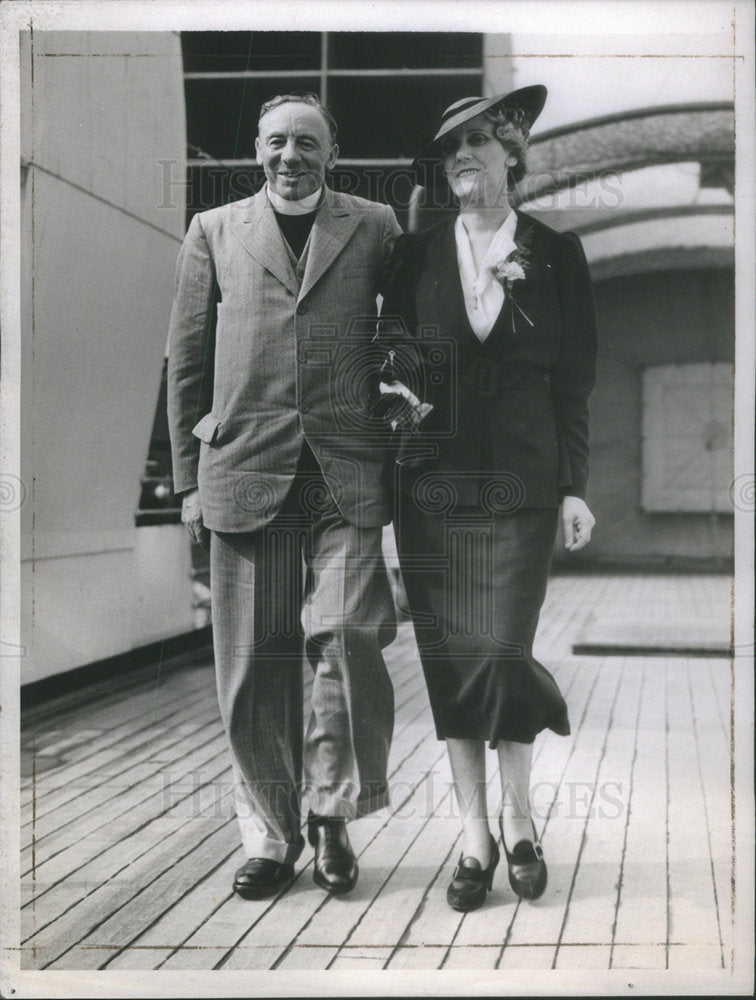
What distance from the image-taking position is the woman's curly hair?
9.47 ft

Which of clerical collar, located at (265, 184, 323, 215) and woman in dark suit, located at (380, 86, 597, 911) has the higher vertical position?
clerical collar, located at (265, 184, 323, 215)

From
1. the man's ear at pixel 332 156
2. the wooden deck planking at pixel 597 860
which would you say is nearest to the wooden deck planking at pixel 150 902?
the wooden deck planking at pixel 597 860

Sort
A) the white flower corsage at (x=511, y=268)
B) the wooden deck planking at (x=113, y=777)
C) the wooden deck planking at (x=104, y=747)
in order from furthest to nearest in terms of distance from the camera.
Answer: the wooden deck planking at (x=104, y=747), the wooden deck planking at (x=113, y=777), the white flower corsage at (x=511, y=268)

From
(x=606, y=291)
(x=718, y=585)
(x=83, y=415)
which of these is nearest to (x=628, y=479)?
(x=606, y=291)

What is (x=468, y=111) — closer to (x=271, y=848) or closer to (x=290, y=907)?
(x=271, y=848)

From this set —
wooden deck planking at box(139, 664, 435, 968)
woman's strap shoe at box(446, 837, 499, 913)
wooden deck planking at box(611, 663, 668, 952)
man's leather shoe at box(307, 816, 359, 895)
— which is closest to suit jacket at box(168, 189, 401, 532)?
wooden deck planking at box(139, 664, 435, 968)

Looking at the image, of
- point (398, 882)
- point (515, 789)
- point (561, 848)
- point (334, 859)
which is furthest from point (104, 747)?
point (561, 848)

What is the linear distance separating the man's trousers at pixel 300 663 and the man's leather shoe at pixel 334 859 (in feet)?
0.11

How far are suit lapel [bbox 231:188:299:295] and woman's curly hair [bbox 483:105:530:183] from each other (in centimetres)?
57

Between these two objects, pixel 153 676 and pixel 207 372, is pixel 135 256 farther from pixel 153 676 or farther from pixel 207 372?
pixel 153 676

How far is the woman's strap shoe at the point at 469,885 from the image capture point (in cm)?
289

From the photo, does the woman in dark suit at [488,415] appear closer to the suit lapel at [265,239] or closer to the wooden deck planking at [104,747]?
the suit lapel at [265,239]

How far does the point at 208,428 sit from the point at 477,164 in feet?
2.98

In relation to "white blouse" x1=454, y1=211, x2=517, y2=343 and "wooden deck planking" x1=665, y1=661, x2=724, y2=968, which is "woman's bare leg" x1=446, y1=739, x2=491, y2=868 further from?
"white blouse" x1=454, y1=211, x2=517, y2=343
